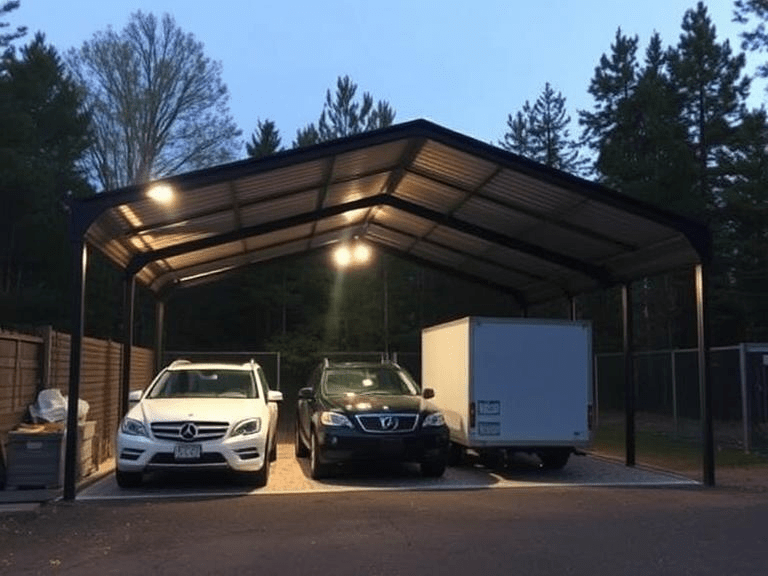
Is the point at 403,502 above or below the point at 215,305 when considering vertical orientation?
below

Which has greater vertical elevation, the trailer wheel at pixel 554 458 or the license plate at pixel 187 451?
the license plate at pixel 187 451

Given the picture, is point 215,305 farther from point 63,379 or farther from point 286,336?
point 63,379

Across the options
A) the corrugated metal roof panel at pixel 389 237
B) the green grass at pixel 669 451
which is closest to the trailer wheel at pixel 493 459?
the green grass at pixel 669 451

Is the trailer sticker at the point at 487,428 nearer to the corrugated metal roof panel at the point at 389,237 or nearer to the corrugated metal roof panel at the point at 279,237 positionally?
the corrugated metal roof panel at the point at 279,237

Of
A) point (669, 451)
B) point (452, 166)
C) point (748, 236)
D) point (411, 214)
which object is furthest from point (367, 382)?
point (748, 236)

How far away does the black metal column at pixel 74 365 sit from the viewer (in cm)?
1209

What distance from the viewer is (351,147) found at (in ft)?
44.9

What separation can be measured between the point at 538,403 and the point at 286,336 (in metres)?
23.2

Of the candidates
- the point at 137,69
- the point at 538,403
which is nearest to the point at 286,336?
the point at 137,69

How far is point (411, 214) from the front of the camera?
1947 centimetres

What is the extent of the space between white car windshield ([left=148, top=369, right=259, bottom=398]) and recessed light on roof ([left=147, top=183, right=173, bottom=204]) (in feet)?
10.00

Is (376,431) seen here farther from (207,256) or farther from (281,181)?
(207,256)

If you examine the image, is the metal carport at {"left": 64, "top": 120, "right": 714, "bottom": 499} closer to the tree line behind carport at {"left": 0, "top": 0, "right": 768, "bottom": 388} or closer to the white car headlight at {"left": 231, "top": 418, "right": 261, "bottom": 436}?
the white car headlight at {"left": 231, "top": 418, "right": 261, "bottom": 436}

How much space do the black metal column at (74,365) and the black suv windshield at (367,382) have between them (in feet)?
14.2
